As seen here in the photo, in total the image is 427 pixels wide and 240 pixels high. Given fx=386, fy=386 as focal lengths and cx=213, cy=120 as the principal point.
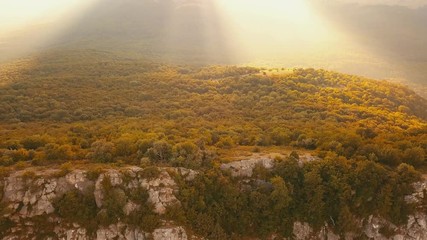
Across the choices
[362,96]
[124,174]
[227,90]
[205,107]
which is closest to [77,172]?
[124,174]

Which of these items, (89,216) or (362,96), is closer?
(89,216)

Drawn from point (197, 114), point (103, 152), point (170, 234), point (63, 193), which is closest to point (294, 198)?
point (170, 234)

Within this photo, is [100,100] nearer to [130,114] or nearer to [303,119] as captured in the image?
[130,114]

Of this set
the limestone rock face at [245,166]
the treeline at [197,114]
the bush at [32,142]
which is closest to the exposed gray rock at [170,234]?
the treeline at [197,114]

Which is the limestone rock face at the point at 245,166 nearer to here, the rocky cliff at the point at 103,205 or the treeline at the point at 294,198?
the treeline at the point at 294,198

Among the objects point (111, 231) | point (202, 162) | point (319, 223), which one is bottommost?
point (319, 223)

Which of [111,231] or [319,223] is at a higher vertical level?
[111,231]

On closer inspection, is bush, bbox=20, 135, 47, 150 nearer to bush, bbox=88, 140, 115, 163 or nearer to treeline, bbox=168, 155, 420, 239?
bush, bbox=88, 140, 115, 163
